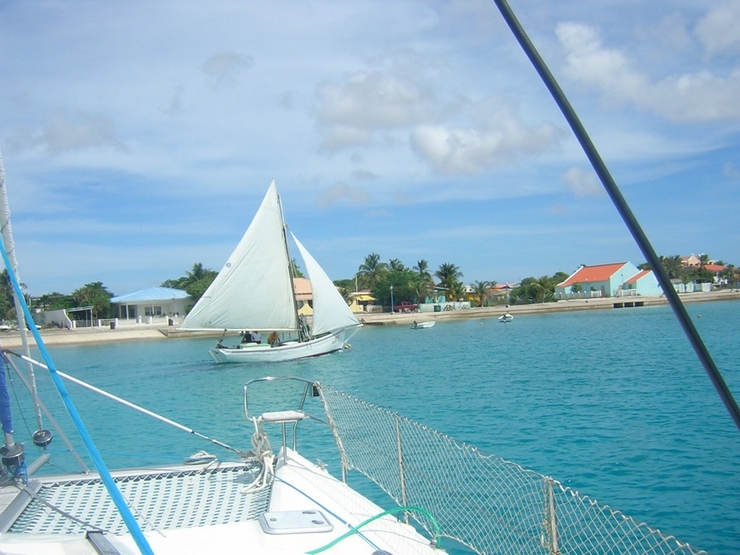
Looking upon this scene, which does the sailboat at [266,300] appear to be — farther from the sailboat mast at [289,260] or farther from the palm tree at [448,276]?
the palm tree at [448,276]

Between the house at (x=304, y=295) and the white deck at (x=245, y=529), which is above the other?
the house at (x=304, y=295)

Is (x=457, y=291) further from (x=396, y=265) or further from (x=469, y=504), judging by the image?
(x=469, y=504)

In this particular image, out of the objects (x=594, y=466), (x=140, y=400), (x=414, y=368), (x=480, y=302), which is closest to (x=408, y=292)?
(x=480, y=302)

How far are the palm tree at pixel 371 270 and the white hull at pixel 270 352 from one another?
70773 mm

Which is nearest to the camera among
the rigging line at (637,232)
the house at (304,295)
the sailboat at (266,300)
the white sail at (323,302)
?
the rigging line at (637,232)

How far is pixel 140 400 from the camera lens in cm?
2933

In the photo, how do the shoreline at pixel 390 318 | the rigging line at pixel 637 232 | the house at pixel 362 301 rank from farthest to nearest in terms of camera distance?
the house at pixel 362 301, the shoreline at pixel 390 318, the rigging line at pixel 637 232

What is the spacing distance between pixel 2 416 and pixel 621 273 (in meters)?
118

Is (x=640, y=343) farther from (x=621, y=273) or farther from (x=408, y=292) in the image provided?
(x=621, y=273)

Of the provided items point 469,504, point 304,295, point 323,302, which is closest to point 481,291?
point 304,295

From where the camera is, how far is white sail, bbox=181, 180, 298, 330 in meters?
43.3

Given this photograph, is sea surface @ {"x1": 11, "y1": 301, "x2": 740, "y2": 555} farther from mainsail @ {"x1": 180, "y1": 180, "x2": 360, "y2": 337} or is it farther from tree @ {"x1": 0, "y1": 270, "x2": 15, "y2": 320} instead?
mainsail @ {"x1": 180, "y1": 180, "x2": 360, "y2": 337}

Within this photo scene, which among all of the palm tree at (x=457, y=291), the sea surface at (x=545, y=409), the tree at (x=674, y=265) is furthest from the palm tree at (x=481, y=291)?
the sea surface at (x=545, y=409)

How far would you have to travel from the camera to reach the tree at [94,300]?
94812 millimetres
